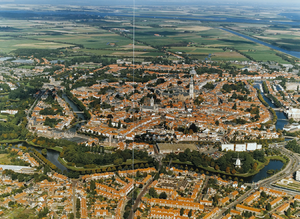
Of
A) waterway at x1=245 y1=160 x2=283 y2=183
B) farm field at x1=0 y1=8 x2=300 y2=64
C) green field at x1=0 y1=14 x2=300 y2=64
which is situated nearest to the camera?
waterway at x1=245 y1=160 x2=283 y2=183

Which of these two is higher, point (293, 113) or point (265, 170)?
point (293, 113)

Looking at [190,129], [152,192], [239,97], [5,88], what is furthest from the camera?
[5,88]

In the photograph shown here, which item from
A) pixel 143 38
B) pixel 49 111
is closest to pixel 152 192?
pixel 49 111

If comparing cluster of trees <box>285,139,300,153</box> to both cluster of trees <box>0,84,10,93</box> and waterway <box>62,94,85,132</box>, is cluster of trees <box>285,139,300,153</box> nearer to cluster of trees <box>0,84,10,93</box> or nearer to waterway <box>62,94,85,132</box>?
waterway <box>62,94,85,132</box>

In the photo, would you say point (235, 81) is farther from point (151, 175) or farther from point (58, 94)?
point (151, 175)

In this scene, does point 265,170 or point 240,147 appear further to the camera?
point 240,147

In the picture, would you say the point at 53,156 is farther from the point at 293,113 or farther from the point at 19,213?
the point at 293,113

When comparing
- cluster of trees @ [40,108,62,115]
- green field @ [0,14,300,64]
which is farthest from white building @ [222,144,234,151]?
green field @ [0,14,300,64]

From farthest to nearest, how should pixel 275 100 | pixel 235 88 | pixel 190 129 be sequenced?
pixel 235 88 < pixel 275 100 < pixel 190 129

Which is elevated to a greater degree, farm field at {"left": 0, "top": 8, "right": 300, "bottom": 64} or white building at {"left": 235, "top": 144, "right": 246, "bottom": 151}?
farm field at {"left": 0, "top": 8, "right": 300, "bottom": 64}
